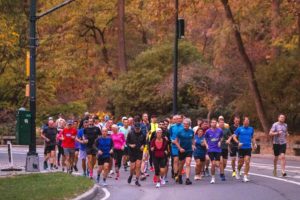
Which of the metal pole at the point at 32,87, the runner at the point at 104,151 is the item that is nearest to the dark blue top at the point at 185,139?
the runner at the point at 104,151

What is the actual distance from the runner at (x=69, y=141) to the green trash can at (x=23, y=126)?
115 cm

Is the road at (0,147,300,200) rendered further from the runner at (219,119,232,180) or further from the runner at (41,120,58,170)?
the runner at (41,120,58,170)

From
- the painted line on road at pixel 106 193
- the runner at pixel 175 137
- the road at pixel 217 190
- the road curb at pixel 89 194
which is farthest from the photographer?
the runner at pixel 175 137

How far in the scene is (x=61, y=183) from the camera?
17.7m

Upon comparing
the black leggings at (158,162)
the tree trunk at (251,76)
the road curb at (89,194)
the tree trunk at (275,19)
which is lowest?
the road curb at (89,194)

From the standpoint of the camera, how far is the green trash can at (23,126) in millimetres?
22281

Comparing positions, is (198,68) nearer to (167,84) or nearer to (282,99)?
(167,84)

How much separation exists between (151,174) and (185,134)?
3.90 m

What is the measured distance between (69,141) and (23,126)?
1.57 meters

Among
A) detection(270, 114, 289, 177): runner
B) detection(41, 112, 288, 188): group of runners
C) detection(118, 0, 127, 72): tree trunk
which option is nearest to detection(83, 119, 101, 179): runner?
detection(41, 112, 288, 188): group of runners

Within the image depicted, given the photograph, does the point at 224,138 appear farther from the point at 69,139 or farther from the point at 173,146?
the point at 69,139

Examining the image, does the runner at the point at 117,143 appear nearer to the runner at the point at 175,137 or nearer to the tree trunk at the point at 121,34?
the runner at the point at 175,137

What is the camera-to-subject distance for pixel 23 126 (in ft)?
73.5

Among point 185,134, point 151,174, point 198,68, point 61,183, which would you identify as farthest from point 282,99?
point 61,183
